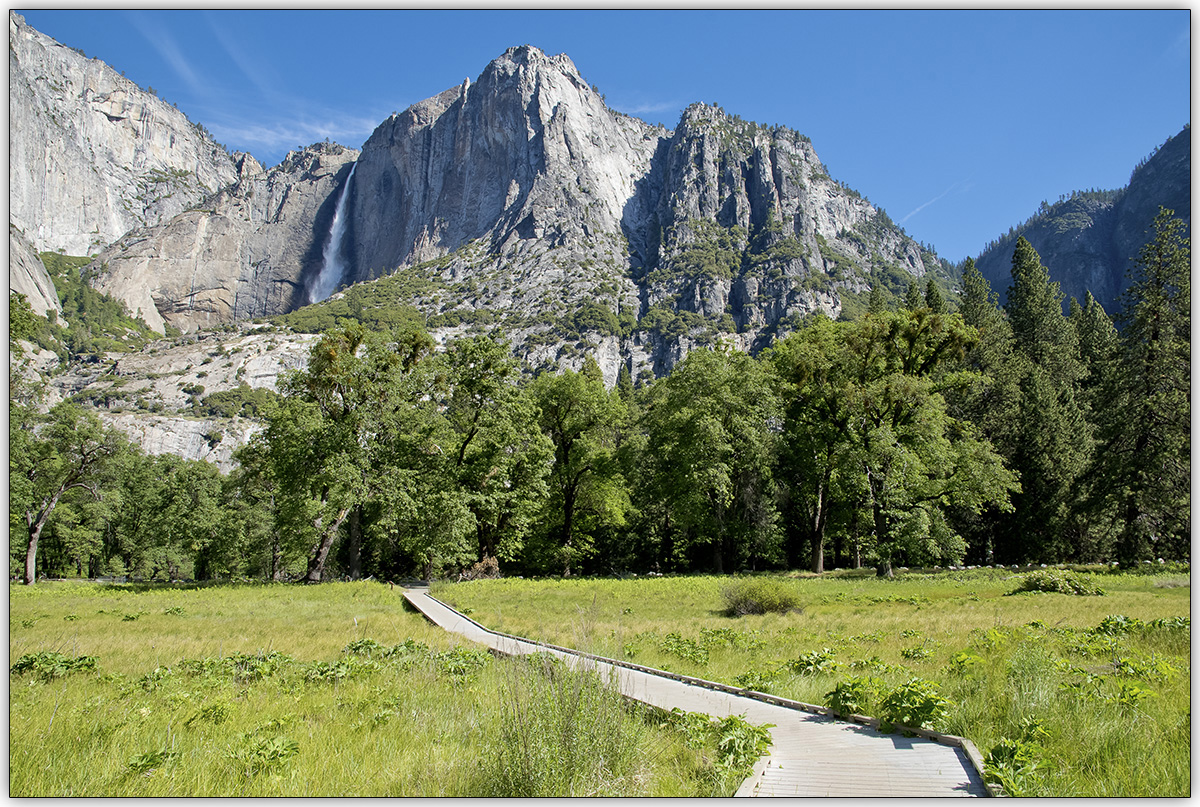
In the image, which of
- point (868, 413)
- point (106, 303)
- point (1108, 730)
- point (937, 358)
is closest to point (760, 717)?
point (1108, 730)

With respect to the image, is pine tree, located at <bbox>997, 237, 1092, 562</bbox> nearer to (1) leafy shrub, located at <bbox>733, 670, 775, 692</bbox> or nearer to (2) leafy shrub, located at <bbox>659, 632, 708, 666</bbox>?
(2) leafy shrub, located at <bbox>659, 632, 708, 666</bbox>

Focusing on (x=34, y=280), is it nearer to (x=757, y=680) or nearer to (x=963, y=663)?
(x=757, y=680)

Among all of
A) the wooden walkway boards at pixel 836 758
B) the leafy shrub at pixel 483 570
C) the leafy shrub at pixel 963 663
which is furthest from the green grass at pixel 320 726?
the leafy shrub at pixel 483 570

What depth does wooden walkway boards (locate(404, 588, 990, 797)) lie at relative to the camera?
432 cm

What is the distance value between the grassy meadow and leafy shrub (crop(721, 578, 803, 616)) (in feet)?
0.70

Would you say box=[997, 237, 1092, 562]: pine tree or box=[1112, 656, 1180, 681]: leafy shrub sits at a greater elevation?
box=[997, 237, 1092, 562]: pine tree

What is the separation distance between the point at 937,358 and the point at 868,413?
5587 mm

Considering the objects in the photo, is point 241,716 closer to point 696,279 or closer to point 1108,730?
point 1108,730

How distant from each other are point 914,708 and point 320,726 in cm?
577

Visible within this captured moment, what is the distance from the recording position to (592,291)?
175m

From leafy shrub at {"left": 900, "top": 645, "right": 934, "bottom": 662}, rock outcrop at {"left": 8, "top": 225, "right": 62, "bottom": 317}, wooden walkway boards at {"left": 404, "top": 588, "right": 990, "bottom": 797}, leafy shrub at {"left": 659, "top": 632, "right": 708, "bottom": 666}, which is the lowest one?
leafy shrub at {"left": 659, "top": 632, "right": 708, "bottom": 666}

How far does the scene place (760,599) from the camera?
16.5m

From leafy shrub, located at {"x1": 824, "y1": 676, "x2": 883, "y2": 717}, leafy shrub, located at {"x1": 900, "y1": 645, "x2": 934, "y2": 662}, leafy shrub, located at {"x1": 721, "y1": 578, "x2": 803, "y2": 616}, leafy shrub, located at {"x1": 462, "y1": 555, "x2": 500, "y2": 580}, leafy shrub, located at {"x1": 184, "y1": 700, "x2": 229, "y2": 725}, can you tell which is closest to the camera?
leafy shrub, located at {"x1": 824, "y1": 676, "x2": 883, "y2": 717}

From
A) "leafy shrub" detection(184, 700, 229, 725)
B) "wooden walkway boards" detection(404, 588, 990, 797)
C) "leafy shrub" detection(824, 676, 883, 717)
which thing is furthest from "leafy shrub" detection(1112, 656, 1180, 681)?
"leafy shrub" detection(184, 700, 229, 725)
